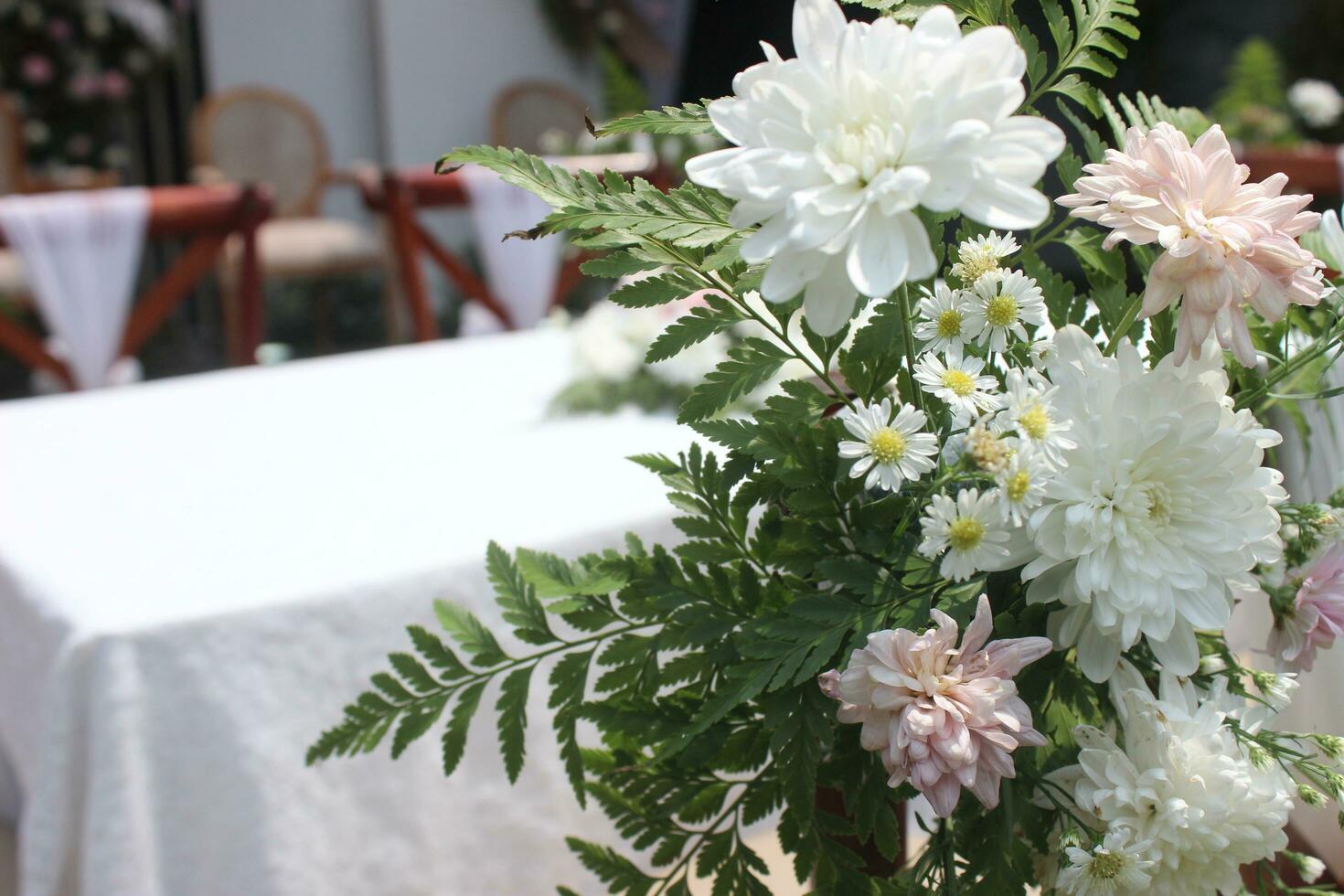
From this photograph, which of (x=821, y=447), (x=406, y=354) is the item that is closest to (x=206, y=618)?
(x=821, y=447)

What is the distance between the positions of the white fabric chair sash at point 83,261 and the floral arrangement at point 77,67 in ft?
11.5

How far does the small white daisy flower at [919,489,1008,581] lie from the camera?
0.32 meters

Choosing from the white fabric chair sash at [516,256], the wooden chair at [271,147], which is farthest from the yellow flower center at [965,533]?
the wooden chair at [271,147]

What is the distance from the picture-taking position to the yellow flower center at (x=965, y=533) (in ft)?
1.06

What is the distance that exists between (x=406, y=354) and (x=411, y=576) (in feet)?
2.61

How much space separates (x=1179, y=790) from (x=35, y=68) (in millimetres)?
6326

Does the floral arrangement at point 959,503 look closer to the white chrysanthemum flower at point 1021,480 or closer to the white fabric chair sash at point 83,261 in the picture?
the white chrysanthemum flower at point 1021,480

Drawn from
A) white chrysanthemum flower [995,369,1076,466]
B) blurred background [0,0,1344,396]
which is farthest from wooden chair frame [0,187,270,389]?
white chrysanthemum flower [995,369,1076,466]

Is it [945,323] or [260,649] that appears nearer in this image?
[945,323]

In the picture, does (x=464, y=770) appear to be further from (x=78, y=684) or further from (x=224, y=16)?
(x=224, y=16)

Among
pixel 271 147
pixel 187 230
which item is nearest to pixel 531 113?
pixel 271 147

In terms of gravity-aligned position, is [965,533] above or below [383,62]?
A: above

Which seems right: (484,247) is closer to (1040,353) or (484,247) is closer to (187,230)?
(187,230)

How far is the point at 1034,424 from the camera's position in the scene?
32 cm
